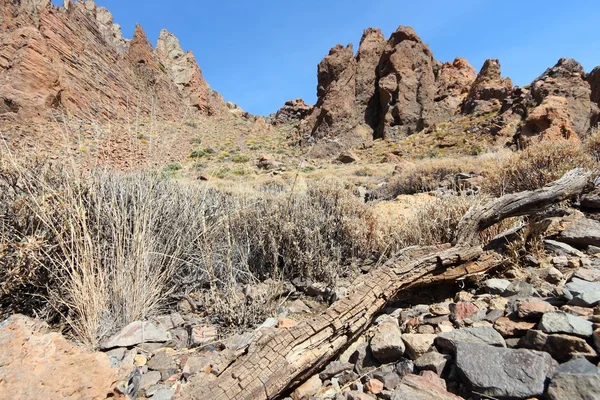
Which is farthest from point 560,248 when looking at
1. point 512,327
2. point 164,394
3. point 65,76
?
point 65,76

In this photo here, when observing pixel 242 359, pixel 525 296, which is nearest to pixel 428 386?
pixel 242 359

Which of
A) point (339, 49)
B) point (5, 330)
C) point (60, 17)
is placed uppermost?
point (339, 49)

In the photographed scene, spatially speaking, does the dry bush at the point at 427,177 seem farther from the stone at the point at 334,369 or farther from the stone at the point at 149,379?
the stone at the point at 149,379

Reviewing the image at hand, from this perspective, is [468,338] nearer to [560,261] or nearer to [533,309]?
[533,309]

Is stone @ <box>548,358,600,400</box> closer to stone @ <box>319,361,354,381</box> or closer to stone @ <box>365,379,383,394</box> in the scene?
stone @ <box>365,379,383,394</box>

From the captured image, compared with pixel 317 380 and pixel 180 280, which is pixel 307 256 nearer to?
pixel 180 280

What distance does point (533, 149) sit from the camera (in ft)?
16.4

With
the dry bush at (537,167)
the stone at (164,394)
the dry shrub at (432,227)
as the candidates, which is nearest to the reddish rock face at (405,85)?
the dry bush at (537,167)

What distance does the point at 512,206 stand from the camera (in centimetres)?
264

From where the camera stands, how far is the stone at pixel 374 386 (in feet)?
4.20

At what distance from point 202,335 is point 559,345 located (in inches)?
70.8

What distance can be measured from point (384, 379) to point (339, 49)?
3377 centimetres

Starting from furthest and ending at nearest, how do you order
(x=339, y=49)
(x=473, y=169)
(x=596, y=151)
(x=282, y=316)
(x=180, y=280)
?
1. (x=339, y=49)
2. (x=473, y=169)
3. (x=596, y=151)
4. (x=180, y=280)
5. (x=282, y=316)

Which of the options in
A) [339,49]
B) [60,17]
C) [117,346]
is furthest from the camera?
[339,49]
